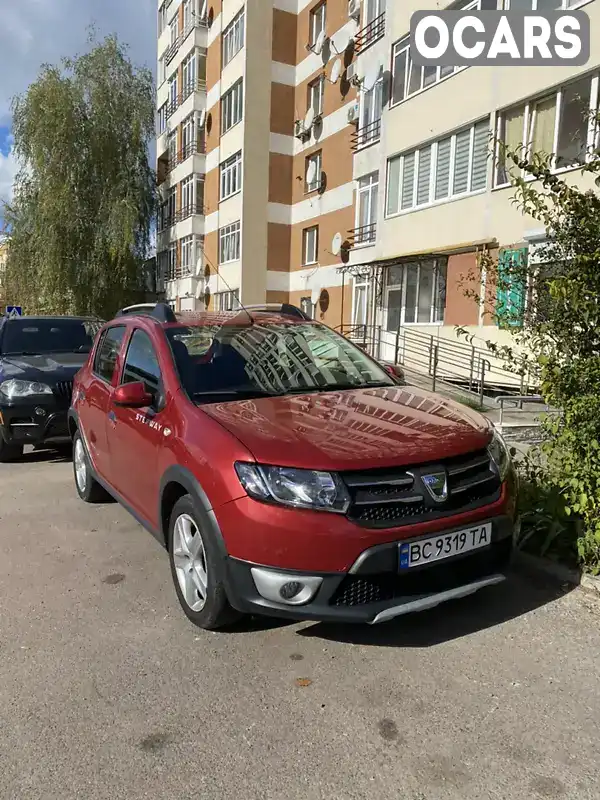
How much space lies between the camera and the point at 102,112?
31.0 m

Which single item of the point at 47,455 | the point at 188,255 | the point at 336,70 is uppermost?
the point at 336,70

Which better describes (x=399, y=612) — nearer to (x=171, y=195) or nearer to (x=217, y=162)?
(x=217, y=162)

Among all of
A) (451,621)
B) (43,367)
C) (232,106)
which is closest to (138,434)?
(451,621)

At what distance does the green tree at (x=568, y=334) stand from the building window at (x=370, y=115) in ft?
56.0

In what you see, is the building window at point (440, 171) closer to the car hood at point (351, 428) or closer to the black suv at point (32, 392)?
the black suv at point (32, 392)

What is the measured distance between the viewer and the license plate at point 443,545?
292 cm

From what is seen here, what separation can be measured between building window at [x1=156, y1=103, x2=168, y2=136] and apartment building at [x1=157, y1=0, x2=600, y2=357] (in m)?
0.14

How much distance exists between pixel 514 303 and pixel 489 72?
12.2m

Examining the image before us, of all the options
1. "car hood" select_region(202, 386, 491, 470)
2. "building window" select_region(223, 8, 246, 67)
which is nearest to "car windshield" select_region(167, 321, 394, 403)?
"car hood" select_region(202, 386, 491, 470)

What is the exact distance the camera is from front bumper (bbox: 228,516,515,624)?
9.37ft

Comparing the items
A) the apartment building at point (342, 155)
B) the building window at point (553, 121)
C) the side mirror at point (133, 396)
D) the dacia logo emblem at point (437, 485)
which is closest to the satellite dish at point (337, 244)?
the apartment building at point (342, 155)

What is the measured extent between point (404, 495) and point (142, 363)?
7.34 ft

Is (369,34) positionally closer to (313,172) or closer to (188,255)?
(313,172)

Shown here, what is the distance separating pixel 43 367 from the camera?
A: 764 centimetres
